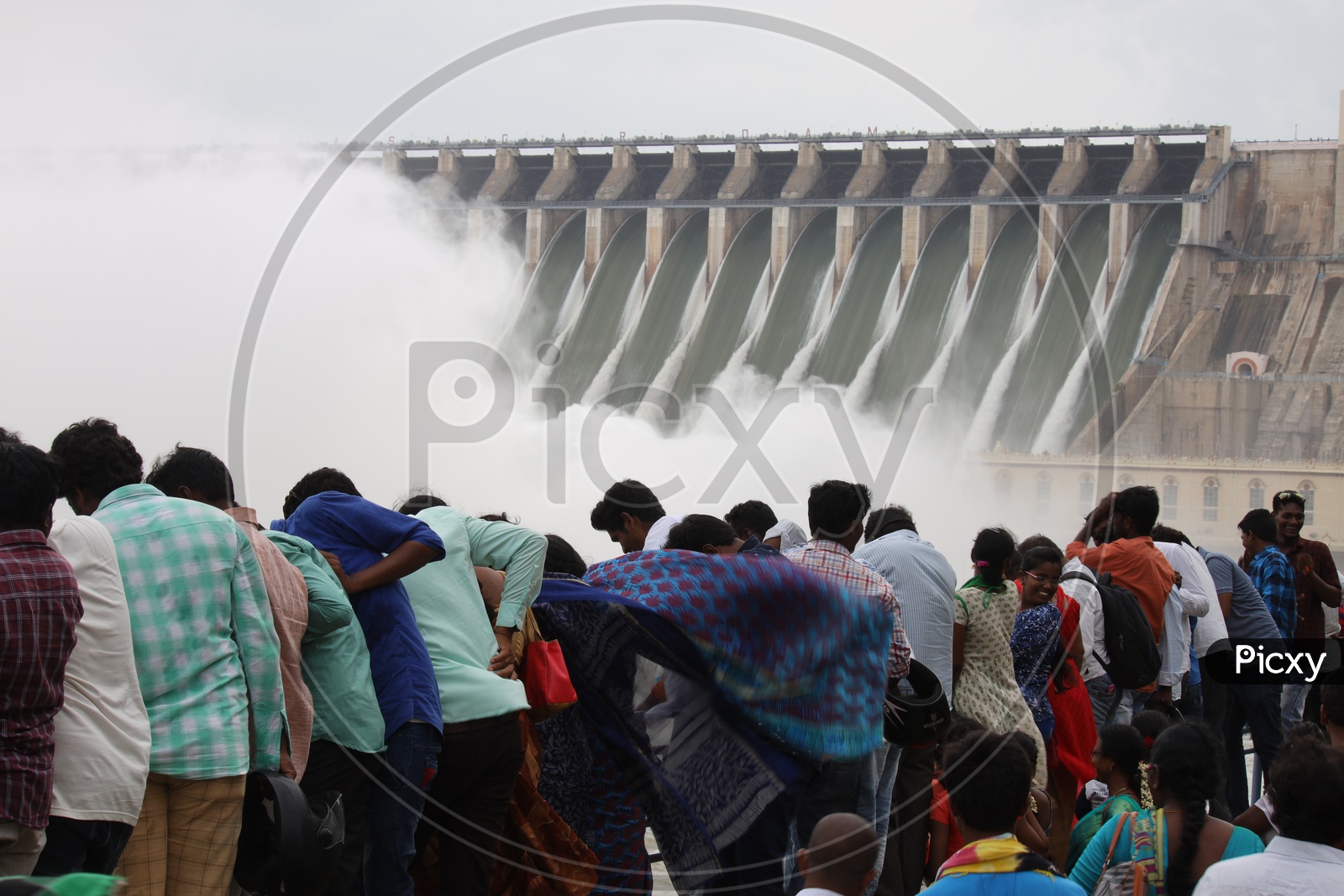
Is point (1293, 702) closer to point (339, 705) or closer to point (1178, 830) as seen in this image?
point (1178, 830)

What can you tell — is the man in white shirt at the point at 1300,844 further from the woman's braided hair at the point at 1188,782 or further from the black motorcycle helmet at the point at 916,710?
the black motorcycle helmet at the point at 916,710

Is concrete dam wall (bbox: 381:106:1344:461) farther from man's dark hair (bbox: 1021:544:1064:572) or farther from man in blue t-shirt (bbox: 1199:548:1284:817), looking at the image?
man's dark hair (bbox: 1021:544:1064:572)

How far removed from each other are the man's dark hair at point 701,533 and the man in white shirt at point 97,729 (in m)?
1.65

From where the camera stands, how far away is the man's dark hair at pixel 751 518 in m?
5.98

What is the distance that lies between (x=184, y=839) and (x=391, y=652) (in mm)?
857

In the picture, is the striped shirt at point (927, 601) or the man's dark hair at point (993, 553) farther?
the man's dark hair at point (993, 553)

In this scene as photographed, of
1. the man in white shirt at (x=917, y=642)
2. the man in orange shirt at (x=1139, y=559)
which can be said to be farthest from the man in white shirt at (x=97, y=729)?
the man in orange shirt at (x=1139, y=559)

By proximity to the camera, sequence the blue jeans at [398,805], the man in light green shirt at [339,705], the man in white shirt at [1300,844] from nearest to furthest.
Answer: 1. the man in white shirt at [1300,844]
2. the man in light green shirt at [339,705]
3. the blue jeans at [398,805]

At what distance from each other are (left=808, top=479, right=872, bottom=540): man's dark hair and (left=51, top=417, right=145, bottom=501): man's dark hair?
2195 millimetres

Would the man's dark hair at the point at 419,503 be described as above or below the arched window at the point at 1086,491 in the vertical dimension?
above

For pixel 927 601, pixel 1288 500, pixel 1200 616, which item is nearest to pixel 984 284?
pixel 1288 500

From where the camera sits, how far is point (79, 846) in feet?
10.2

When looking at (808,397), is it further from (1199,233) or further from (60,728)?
(60,728)

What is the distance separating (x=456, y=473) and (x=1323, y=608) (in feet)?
59.7
